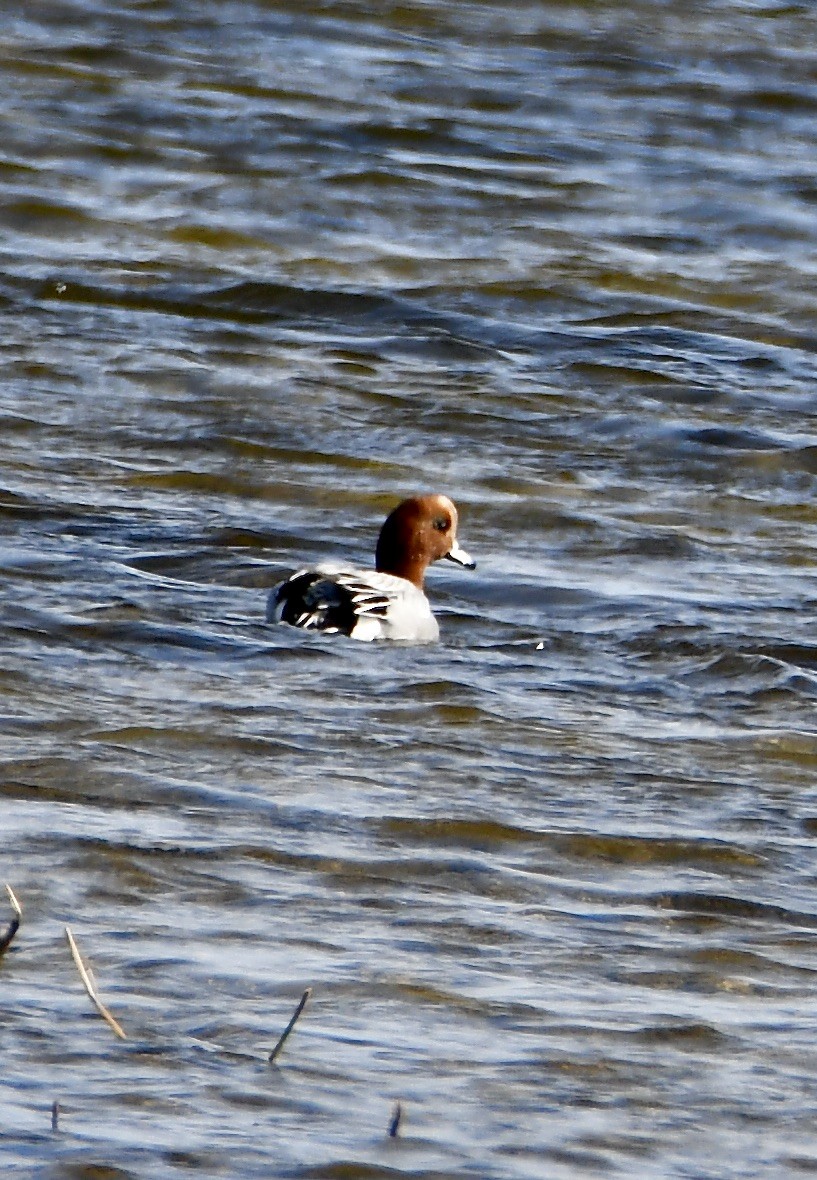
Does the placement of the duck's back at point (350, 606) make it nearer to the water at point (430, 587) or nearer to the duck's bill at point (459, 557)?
the water at point (430, 587)

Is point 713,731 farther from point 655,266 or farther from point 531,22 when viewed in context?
point 531,22

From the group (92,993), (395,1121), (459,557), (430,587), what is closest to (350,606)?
(459,557)

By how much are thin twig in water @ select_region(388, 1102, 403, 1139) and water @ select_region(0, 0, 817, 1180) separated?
3cm

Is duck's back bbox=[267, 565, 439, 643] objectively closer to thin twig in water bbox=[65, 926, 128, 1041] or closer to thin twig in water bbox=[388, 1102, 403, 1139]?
thin twig in water bbox=[65, 926, 128, 1041]

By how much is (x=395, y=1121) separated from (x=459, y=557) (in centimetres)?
479

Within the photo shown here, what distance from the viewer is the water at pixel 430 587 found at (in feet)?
14.5

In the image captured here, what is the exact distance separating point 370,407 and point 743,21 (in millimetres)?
8155

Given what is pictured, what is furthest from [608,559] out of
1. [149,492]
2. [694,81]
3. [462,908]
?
[694,81]

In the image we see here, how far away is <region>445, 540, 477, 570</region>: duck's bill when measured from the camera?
28.2ft

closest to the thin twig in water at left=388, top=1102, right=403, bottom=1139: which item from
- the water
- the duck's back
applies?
the water

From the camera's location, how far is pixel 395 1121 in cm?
394

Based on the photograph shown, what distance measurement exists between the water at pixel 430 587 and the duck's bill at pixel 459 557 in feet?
0.37

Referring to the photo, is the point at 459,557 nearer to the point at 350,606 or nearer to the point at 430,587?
the point at 430,587

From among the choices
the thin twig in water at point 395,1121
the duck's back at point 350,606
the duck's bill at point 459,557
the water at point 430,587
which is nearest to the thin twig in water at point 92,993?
the water at point 430,587
